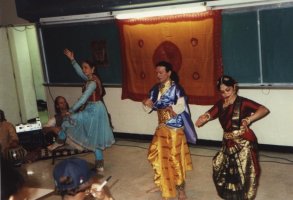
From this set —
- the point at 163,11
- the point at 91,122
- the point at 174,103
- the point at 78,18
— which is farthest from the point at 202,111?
the point at 78,18

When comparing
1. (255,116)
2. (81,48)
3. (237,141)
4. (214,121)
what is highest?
(81,48)

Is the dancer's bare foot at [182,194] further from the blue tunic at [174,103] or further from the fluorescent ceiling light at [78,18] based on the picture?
the fluorescent ceiling light at [78,18]

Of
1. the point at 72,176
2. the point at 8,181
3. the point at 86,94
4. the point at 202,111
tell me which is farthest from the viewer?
the point at 202,111

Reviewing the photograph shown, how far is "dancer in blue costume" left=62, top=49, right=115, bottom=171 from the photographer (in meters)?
6.12

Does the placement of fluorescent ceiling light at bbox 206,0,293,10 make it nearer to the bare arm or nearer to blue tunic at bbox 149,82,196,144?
blue tunic at bbox 149,82,196,144

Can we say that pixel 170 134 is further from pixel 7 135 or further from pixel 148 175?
pixel 7 135

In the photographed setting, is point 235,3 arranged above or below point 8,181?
above

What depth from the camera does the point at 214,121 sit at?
270 inches

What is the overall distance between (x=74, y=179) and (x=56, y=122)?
516 centimetres

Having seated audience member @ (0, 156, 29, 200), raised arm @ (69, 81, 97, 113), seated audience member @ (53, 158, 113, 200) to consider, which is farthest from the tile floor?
seated audience member @ (0, 156, 29, 200)

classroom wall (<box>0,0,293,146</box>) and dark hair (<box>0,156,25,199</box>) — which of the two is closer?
dark hair (<box>0,156,25,199</box>)

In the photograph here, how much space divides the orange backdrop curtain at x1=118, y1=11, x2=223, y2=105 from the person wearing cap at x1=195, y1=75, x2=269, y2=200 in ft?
6.85

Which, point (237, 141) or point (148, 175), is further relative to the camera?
point (148, 175)

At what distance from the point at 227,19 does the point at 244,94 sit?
1213 millimetres
